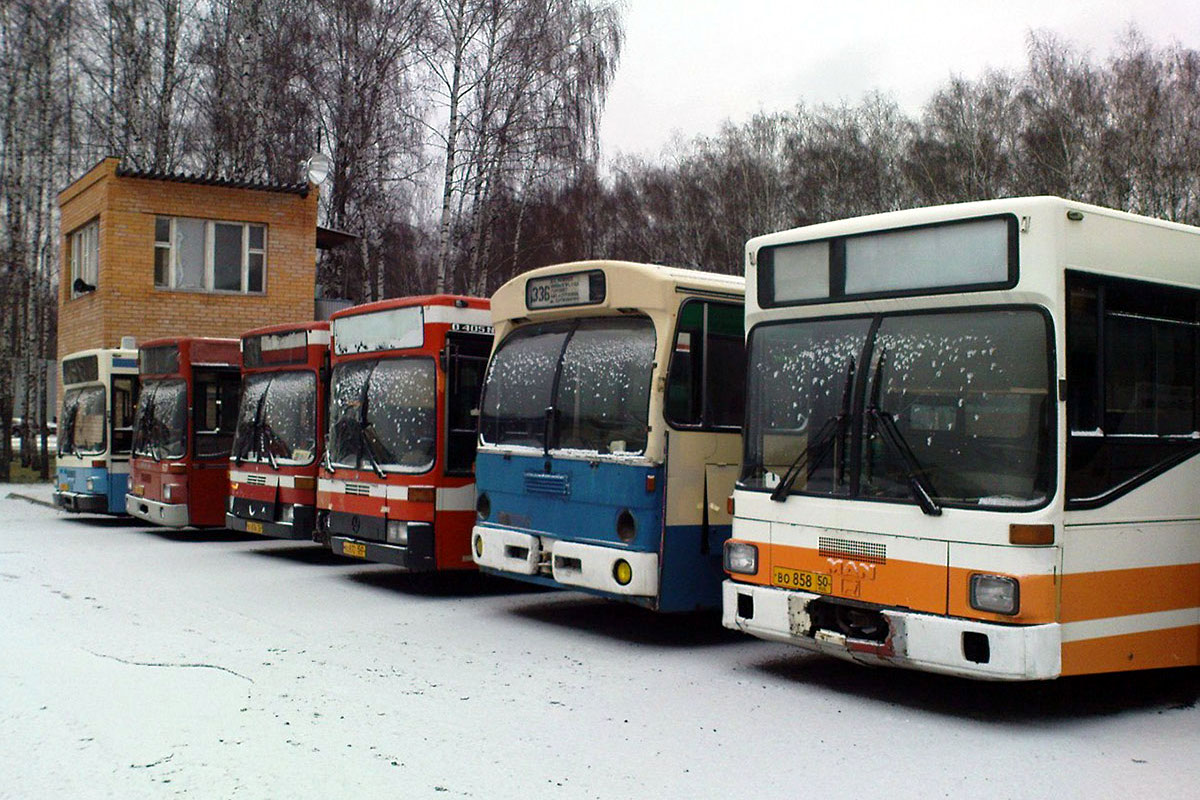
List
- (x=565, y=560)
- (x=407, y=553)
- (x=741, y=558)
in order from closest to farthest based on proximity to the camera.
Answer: (x=741, y=558)
(x=565, y=560)
(x=407, y=553)

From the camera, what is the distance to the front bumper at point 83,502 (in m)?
20.0

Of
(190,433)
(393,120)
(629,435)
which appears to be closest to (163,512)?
(190,433)

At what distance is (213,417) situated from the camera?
17703 mm

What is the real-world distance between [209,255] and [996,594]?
918 inches

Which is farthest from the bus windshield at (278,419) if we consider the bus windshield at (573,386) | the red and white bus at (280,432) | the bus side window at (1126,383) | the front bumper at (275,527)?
the bus side window at (1126,383)

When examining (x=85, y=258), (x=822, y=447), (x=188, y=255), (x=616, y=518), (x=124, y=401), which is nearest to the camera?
(x=822, y=447)

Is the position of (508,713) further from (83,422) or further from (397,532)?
(83,422)

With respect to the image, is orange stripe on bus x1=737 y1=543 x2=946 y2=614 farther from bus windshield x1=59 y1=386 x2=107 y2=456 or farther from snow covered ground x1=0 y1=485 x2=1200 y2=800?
bus windshield x1=59 y1=386 x2=107 y2=456

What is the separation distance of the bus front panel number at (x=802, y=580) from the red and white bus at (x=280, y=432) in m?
7.44

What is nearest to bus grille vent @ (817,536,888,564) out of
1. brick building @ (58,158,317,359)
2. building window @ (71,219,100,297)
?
brick building @ (58,158,317,359)

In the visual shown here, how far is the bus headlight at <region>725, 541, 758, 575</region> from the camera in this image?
8.15 metres

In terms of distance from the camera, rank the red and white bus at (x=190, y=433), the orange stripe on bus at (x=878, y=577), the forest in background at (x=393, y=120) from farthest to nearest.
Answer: the forest in background at (x=393, y=120) → the red and white bus at (x=190, y=433) → the orange stripe on bus at (x=878, y=577)

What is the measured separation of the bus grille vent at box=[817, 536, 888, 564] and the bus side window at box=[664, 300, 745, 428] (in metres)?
1.86

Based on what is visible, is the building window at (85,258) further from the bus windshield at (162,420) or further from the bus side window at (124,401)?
the bus windshield at (162,420)
